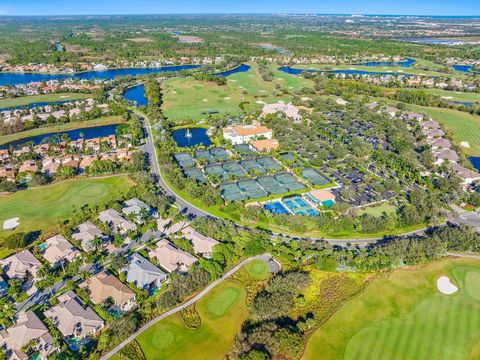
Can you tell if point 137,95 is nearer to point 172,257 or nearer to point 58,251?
point 58,251

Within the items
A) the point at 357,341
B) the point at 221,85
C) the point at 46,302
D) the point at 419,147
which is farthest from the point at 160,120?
the point at 357,341

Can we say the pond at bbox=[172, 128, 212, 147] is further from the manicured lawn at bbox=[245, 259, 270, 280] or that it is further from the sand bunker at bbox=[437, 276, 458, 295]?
the sand bunker at bbox=[437, 276, 458, 295]

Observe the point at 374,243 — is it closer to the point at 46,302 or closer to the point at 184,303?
the point at 184,303

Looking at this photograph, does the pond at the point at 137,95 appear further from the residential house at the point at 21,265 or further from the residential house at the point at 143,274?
the residential house at the point at 143,274

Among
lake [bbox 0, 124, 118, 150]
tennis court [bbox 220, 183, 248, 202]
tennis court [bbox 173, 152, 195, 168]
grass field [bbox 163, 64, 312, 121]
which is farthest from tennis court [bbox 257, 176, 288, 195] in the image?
lake [bbox 0, 124, 118, 150]

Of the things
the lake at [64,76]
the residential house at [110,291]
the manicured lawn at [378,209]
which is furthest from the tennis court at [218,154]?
the lake at [64,76]
